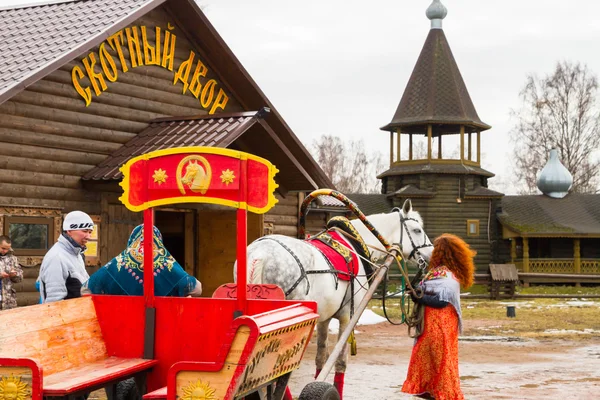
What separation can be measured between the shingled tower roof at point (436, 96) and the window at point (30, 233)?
1090 inches

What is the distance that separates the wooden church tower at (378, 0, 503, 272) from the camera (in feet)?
127

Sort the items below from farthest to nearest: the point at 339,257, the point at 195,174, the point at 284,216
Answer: the point at 284,216 < the point at 339,257 < the point at 195,174

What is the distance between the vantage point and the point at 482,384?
10.9m

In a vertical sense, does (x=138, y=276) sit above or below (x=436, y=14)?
below

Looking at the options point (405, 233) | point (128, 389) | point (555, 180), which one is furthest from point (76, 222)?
point (555, 180)

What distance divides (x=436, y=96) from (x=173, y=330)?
112ft

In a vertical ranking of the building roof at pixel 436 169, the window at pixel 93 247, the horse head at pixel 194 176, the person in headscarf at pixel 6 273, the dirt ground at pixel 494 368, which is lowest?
the dirt ground at pixel 494 368

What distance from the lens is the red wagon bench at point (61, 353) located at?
4.78m

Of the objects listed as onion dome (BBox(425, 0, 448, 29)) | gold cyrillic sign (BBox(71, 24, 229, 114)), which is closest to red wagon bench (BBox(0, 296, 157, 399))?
gold cyrillic sign (BBox(71, 24, 229, 114))

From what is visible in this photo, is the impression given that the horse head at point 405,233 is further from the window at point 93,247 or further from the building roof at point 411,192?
the building roof at point 411,192

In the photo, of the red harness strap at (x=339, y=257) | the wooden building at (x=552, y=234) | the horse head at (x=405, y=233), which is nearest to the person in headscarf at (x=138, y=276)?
the red harness strap at (x=339, y=257)

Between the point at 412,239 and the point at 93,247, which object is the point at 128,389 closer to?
Answer: the point at 412,239

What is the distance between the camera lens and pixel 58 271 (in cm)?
729

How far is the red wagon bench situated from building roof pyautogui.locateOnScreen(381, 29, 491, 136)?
33057 mm
